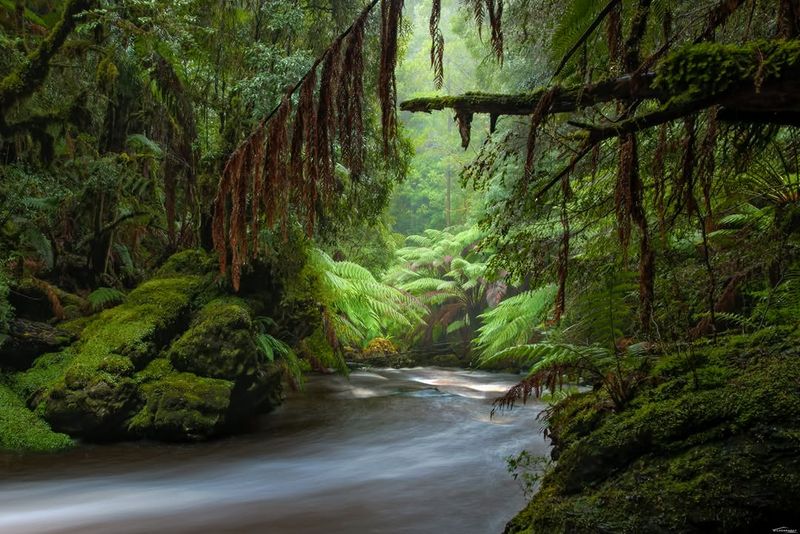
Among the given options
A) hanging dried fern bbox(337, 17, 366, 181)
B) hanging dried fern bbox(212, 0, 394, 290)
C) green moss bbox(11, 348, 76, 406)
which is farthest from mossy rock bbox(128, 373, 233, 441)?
hanging dried fern bbox(337, 17, 366, 181)

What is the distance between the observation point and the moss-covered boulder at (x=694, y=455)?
6.44 ft

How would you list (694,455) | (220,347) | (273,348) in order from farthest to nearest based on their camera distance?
(273,348) < (220,347) < (694,455)

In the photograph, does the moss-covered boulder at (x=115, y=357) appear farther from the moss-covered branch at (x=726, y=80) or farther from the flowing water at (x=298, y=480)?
the moss-covered branch at (x=726, y=80)

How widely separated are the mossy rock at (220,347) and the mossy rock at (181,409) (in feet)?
0.67

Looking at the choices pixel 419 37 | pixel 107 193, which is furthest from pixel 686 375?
pixel 419 37

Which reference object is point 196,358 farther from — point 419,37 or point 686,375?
point 419,37

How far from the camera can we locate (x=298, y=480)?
4.71 meters

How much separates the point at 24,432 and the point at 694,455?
574 cm

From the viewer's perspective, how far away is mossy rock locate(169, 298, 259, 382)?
616 centimetres

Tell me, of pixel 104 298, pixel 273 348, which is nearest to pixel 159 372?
pixel 273 348

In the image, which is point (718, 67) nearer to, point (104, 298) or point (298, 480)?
point (298, 480)

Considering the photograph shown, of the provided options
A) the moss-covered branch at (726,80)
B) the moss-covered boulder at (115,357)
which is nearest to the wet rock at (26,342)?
the moss-covered boulder at (115,357)

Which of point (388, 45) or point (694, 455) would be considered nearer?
point (388, 45)

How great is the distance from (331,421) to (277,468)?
75.8 inches
